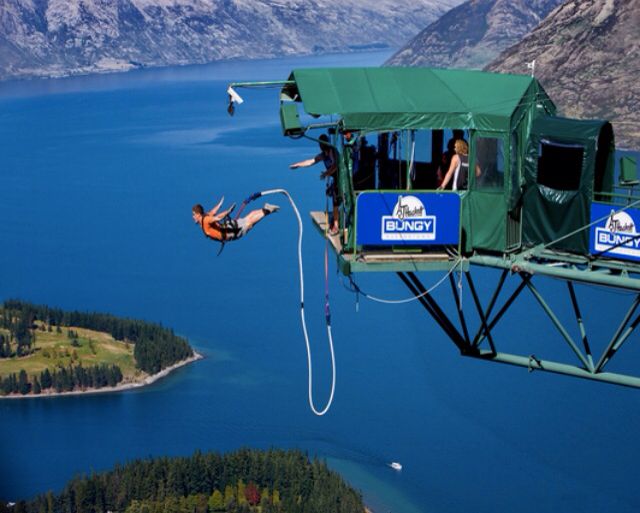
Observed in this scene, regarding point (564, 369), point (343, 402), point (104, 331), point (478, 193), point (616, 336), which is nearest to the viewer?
point (616, 336)

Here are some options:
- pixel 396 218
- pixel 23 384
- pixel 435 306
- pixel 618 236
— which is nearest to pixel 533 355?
pixel 435 306

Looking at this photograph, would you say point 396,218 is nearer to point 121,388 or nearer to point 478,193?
point 478,193

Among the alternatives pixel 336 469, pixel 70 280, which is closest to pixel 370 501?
pixel 336 469

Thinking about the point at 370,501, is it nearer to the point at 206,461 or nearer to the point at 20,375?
the point at 206,461

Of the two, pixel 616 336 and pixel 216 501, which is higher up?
pixel 616 336

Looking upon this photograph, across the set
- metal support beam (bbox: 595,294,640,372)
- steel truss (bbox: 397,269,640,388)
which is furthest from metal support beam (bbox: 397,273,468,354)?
metal support beam (bbox: 595,294,640,372)
